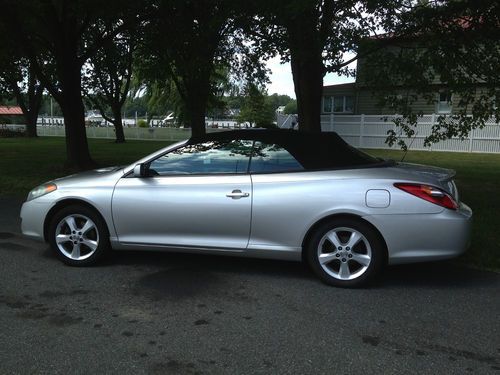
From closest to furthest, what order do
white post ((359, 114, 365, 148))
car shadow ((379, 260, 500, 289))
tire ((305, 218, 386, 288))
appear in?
tire ((305, 218, 386, 288)) < car shadow ((379, 260, 500, 289)) < white post ((359, 114, 365, 148))

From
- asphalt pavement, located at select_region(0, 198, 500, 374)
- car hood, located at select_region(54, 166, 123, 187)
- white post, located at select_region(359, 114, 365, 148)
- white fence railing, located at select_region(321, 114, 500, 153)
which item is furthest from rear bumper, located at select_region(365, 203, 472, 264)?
white post, located at select_region(359, 114, 365, 148)

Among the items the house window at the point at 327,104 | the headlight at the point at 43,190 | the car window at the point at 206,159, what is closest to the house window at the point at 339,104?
the house window at the point at 327,104

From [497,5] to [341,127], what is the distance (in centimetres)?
2010

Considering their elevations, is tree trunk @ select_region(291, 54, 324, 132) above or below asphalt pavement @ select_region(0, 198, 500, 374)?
above

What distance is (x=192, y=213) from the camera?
5.18 meters

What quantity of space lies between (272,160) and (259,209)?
1.76 feet

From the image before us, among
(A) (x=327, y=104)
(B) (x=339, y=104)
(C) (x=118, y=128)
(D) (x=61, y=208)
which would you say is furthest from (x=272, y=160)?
(A) (x=327, y=104)

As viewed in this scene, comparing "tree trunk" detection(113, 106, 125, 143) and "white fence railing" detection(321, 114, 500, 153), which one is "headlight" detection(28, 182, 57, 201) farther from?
"tree trunk" detection(113, 106, 125, 143)

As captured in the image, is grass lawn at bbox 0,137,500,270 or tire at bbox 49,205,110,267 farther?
grass lawn at bbox 0,137,500,270

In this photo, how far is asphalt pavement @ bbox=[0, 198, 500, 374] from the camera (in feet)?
11.3

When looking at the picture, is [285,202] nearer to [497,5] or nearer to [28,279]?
[28,279]

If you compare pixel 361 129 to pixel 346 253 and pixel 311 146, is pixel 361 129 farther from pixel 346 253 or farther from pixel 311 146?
pixel 346 253

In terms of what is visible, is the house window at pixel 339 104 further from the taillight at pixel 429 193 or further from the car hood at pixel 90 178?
the taillight at pixel 429 193

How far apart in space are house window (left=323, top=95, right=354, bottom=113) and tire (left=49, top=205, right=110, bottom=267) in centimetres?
2988
